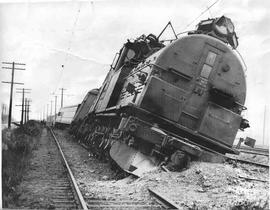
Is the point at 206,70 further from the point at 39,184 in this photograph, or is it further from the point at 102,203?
the point at 39,184

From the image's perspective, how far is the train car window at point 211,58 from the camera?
823 cm

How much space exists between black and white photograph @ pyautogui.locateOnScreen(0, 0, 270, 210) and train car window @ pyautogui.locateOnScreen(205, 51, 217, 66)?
26mm

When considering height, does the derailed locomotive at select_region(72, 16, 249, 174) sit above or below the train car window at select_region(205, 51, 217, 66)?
below

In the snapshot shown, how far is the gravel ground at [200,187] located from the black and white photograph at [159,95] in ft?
0.06

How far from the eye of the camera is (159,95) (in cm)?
805

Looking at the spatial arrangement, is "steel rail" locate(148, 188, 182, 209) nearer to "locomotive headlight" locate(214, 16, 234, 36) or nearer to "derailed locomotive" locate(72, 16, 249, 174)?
"derailed locomotive" locate(72, 16, 249, 174)

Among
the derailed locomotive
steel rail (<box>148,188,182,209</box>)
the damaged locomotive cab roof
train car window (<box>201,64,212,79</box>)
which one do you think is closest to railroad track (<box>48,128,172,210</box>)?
steel rail (<box>148,188,182,209</box>)

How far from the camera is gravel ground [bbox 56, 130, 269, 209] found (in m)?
5.77

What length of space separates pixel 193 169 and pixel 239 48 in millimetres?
3125

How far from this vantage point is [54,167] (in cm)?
996

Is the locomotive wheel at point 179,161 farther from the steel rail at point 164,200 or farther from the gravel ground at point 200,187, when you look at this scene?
the steel rail at point 164,200

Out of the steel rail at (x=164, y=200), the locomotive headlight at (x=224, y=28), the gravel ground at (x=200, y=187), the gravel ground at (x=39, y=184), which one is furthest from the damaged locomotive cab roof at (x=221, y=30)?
the gravel ground at (x=39, y=184)

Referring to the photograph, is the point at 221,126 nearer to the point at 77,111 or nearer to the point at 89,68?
the point at 89,68

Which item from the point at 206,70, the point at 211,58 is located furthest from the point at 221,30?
the point at 206,70
